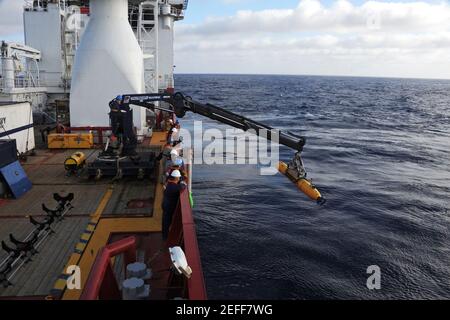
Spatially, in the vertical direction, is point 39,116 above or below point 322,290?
above

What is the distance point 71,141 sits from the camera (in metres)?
17.0

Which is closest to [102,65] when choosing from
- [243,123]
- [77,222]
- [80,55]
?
[80,55]

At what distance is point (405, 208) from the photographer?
16.3 m

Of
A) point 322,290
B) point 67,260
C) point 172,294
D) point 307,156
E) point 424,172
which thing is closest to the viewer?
point 172,294

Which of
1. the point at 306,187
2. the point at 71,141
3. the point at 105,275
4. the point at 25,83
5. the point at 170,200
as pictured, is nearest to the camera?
the point at 105,275

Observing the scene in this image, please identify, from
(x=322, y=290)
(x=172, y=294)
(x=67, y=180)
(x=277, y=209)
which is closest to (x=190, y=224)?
(x=172, y=294)

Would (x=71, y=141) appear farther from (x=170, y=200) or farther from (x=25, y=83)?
(x=170, y=200)

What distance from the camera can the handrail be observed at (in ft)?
14.9

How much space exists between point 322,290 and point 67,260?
22.0 feet

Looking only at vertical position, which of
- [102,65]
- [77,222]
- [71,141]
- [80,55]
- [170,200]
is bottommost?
[77,222]

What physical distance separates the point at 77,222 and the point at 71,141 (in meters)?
8.89

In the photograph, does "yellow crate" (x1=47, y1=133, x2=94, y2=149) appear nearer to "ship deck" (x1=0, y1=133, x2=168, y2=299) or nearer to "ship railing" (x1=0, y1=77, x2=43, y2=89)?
"ship deck" (x1=0, y1=133, x2=168, y2=299)

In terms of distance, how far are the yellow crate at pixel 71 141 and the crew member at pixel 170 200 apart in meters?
10.3
